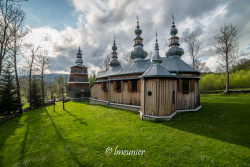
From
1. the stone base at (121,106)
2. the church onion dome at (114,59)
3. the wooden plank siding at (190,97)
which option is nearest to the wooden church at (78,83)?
the stone base at (121,106)

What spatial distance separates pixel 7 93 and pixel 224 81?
4304 centimetres

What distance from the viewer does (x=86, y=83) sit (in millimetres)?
26000

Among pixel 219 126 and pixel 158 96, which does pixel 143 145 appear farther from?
pixel 219 126

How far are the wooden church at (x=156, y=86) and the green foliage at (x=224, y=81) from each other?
24325mm

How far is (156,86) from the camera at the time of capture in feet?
26.6

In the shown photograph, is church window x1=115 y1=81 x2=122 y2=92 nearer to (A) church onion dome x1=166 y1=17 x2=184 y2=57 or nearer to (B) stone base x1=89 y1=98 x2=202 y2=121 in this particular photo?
(B) stone base x1=89 y1=98 x2=202 y2=121

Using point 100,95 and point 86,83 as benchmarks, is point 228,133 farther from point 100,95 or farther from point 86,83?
point 86,83

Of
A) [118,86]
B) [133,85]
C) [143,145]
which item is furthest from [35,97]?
[143,145]

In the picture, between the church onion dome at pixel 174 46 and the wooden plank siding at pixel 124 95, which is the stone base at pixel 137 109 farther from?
the church onion dome at pixel 174 46

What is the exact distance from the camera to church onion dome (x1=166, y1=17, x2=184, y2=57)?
40.1 ft

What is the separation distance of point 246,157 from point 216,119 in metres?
4.79

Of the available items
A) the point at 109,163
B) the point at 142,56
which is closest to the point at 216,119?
the point at 109,163

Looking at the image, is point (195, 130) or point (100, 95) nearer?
point (195, 130)

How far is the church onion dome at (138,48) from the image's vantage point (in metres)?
14.3
